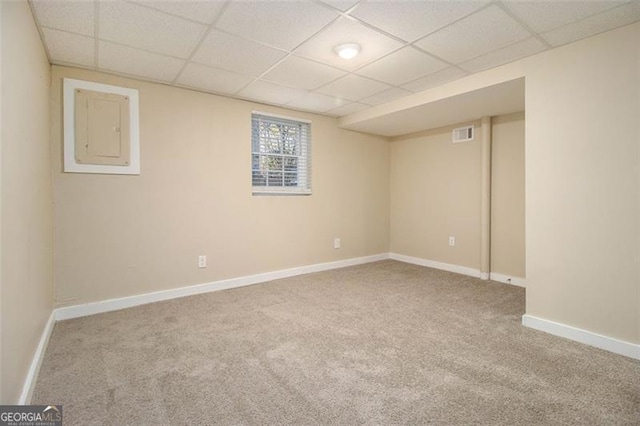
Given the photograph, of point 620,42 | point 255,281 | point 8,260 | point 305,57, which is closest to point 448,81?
point 620,42

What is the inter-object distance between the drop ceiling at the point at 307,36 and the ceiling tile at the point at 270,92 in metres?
0.09

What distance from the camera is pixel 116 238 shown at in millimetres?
2912

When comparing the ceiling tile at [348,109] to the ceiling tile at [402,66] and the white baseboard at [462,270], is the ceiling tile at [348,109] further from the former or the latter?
the white baseboard at [462,270]

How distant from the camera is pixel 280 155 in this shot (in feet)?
13.2

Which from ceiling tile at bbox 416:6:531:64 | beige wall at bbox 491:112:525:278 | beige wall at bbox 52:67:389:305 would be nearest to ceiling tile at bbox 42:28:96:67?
beige wall at bbox 52:67:389:305

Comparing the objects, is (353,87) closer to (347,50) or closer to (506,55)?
(347,50)

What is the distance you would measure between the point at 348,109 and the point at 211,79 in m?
1.79

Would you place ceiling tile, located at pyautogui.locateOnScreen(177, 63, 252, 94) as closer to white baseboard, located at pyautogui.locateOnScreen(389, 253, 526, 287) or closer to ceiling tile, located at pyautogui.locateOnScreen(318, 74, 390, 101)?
ceiling tile, located at pyautogui.locateOnScreen(318, 74, 390, 101)

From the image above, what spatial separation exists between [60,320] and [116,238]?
794 millimetres

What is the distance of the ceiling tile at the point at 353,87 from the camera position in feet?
9.99

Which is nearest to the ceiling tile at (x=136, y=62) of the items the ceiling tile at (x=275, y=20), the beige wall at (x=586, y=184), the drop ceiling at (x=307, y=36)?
the drop ceiling at (x=307, y=36)

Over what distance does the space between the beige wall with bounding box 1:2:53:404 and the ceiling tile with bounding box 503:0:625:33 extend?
2685 mm

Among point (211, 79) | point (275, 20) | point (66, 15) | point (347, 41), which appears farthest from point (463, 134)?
point (66, 15)

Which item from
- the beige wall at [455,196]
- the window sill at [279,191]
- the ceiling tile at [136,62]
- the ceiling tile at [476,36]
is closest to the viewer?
the ceiling tile at [476,36]
